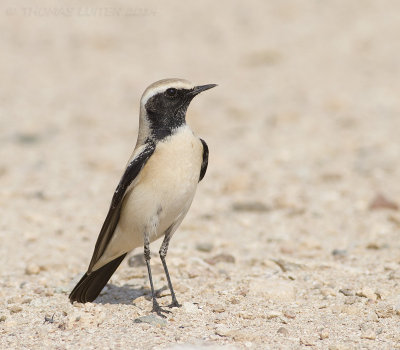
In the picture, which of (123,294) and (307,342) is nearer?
(307,342)

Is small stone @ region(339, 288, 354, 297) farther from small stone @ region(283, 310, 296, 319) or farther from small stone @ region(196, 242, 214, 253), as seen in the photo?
small stone @ region(196, 242, 214, 253)

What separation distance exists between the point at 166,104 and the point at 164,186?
2.59ft

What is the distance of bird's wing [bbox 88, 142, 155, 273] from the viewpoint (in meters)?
6.36

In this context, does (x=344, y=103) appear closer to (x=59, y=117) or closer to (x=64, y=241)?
(x=59, y=117)

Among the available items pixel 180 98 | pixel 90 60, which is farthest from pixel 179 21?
pixel 180 98

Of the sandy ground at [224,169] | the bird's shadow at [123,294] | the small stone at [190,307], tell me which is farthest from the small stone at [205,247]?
the small stone at [190,307]

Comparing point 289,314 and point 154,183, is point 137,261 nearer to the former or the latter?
point 154,183

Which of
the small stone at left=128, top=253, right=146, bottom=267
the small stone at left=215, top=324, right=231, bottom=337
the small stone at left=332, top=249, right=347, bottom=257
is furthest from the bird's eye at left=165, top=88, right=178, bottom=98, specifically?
the small stone at left=332, top=249, right=347, bottom=257

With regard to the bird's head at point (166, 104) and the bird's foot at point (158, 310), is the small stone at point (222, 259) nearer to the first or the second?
the bird's foot at point (158, 310)

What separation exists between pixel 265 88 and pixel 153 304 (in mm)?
10643

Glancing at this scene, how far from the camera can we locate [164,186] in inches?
247

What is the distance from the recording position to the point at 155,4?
68.9ft

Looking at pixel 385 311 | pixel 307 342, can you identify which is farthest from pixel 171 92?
pixel 385 311

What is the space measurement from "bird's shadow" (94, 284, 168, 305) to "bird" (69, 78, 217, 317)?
183mm
